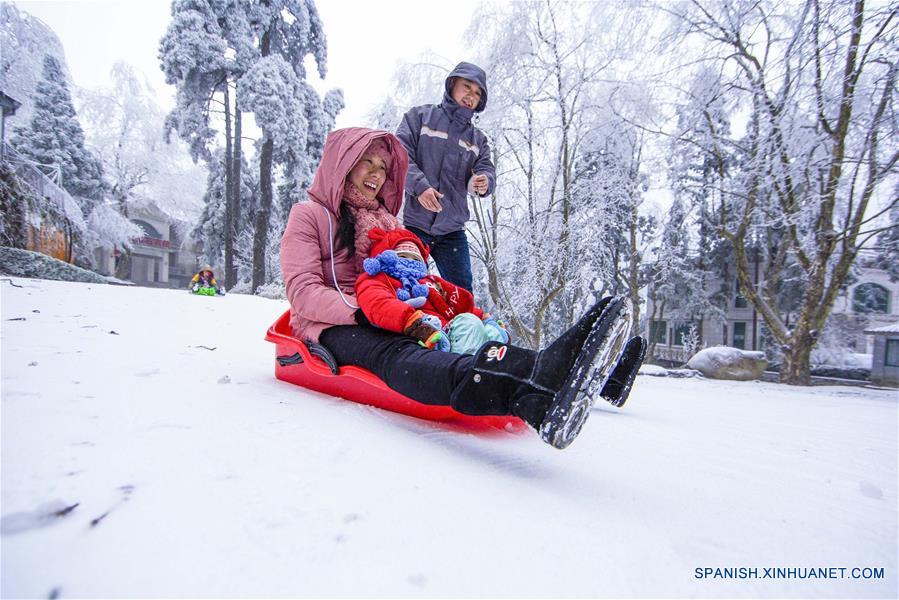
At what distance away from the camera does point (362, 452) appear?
3.10 ft

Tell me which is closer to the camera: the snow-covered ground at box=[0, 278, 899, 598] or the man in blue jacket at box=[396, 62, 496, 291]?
the snow-covered ground at box=[0, 278, 899, 598]

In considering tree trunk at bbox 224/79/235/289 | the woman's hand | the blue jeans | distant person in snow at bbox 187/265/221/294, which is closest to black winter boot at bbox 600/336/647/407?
the woman's hand

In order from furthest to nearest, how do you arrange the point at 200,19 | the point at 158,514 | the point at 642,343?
the point at 200,19, the point at 642,343, the point at 158,514

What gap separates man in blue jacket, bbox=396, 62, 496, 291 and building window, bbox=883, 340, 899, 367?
13967 mm

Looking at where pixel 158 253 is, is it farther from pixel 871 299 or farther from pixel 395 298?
pixel 871 299

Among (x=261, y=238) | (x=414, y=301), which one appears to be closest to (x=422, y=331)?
(x=414, y=301)

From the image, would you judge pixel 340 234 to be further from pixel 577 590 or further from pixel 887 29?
pixel 887 29

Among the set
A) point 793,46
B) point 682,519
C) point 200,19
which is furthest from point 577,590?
point 200,19

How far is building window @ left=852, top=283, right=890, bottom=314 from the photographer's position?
15438 millimetres

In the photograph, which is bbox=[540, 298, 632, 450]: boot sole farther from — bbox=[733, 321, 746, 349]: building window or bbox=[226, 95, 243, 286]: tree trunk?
bbox=[733, 321, 746, 349]: building window

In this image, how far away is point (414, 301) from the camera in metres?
1.48

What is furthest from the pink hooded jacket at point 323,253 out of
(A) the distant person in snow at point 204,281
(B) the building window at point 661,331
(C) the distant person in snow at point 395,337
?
(B) the building window at point 661,331

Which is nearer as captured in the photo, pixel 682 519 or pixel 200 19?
pixel 682 519

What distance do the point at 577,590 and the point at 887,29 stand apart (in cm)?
583
